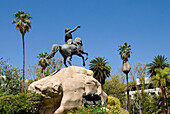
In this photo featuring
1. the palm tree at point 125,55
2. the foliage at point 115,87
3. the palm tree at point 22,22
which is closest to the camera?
the palm tree at point 22,22

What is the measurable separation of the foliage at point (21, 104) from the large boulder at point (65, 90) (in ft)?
1.40

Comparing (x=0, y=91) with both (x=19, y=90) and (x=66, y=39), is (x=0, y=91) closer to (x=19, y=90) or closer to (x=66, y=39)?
(x=19, y=90)

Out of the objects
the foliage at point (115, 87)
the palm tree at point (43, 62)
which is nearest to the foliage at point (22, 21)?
the palm tree at point (43, 62)

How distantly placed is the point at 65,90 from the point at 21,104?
2.69 m

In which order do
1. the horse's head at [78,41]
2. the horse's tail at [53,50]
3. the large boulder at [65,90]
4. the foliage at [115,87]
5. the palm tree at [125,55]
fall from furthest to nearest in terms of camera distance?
the foliage at [115,87] < the palm tree at [125,55] < the horse's head at [78,41] < the horse's tail at [53,50] < the large boulder at [65,90]

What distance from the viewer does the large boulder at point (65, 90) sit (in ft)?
44.5

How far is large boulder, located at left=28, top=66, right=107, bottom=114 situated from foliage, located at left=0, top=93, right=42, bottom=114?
0.43 metres

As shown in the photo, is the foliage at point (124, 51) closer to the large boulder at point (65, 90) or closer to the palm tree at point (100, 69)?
the palm tree at point (100, 69)

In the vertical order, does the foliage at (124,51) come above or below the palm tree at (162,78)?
above

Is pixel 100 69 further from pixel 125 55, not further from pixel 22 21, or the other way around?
pixel 22 21

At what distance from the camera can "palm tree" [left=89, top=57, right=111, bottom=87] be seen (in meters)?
35.7

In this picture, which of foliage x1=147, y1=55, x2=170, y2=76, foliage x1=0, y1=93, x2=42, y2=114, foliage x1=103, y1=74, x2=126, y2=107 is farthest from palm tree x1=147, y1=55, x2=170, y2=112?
foliage x1=0, y1=93, x2=42, y2=114

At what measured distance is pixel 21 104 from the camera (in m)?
13.5

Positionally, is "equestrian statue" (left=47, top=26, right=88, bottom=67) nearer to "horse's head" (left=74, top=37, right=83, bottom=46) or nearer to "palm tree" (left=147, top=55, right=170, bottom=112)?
"horse's head" (left=74, top=37, right=83, bottom=46)
